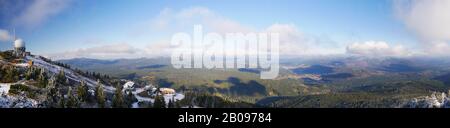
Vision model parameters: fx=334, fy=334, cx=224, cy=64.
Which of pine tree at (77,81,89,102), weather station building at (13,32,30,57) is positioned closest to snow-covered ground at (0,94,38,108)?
pine tree at (77,81,89,102)

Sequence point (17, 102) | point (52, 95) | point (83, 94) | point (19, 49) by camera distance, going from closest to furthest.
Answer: point (17, 102) → point (52, 95) → point (83, 94) → point (19, 49)

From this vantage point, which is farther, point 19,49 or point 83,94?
point 19,49

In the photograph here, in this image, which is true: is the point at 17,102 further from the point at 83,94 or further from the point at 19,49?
the point at 19,49

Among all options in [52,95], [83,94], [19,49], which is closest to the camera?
[52,95]

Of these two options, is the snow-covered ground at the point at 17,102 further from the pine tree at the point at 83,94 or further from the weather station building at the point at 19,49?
the weather station building at the point at 19,49

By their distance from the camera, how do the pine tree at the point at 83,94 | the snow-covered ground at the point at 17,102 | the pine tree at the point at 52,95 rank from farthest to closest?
the pine tree at the point at 83,94 → the pine tree at the point at 52,95 → the snow-covered ground at the point at 17,102

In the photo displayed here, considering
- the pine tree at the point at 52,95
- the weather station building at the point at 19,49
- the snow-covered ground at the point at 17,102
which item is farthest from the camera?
the weather station building at the point at 19,49

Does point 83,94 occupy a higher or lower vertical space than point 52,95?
lower

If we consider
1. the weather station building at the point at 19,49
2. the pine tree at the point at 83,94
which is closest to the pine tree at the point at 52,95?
the pine tree at the point at 83,94

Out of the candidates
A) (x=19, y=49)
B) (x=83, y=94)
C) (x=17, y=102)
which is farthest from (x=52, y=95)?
(x=19, y=49)

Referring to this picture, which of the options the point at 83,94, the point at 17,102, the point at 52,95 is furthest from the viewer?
the point at 83,94
